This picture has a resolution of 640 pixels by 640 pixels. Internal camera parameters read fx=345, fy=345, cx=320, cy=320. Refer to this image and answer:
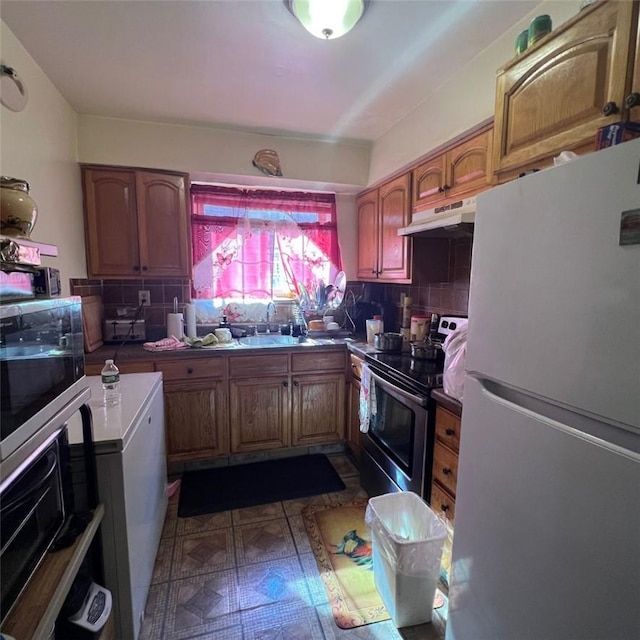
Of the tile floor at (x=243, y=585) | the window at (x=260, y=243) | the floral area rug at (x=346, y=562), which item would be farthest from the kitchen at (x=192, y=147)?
the tile floor at (x=243, y=585)

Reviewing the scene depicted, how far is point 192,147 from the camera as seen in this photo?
250 cm

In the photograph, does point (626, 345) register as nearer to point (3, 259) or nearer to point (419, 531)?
point (3, 259)

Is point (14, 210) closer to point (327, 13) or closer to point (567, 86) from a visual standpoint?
point (327, 13)

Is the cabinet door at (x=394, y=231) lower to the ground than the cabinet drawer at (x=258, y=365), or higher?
higher

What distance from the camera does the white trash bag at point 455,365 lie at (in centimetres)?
141

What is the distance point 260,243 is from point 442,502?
7.76 ft

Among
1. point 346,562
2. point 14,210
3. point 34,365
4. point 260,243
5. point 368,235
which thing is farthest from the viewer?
point 260,243

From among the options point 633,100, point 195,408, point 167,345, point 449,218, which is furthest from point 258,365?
point 633,100

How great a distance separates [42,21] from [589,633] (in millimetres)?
2667

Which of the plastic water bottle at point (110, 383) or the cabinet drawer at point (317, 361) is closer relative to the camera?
the plastic water bottle at point (110, 383)

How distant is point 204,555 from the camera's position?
Result: 5.80ft

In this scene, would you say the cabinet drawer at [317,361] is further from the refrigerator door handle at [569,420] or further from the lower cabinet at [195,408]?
the refrigerator door handle at [569,420]

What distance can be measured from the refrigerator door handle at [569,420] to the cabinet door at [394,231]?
4.80 feet

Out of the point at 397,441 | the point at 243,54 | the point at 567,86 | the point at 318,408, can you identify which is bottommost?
the point at 318,408
